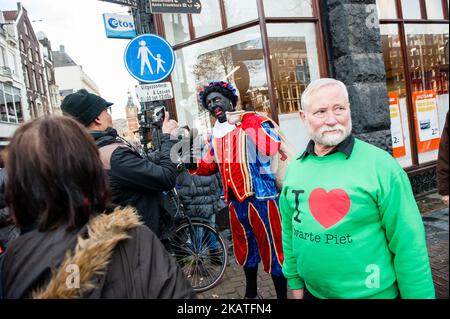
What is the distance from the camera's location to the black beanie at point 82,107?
7.57 feet

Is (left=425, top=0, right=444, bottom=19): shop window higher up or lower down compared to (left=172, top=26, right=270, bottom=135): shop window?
higher up

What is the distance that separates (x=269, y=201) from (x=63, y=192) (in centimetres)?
210

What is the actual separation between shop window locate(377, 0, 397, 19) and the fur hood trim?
Answer: 21.9 feet

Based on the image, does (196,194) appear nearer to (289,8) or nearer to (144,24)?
(144,24)

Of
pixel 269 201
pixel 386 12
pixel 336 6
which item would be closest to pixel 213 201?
pixel 269 201

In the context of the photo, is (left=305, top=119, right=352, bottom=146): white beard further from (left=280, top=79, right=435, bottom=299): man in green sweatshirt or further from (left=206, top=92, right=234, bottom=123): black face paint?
(left=206, top=92, right=234, bottom=123): black face paint

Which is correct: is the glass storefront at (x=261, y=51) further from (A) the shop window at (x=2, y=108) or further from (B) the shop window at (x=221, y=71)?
(A) the shop window at (x=2, y=108)

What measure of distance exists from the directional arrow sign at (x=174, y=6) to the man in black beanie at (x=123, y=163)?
182 cm

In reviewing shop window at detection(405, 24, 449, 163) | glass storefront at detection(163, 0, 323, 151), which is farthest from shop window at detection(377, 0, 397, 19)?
glass storefront at detection(163, 0, 323, 151)

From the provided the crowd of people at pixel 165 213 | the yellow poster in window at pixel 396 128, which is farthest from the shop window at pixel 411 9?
the crowd of people at pixel 165 213

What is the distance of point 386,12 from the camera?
6215 millimetres

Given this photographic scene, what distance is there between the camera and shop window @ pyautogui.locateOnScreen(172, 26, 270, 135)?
5.48 meters

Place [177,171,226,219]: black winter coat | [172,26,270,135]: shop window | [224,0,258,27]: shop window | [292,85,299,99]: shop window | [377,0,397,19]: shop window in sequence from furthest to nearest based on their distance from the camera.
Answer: [377,0,397,19]: shop window
[292,85,299,99]: shop window
[172,26,270,135]: shop window
[224,0,258,27]: shop window
[177,171,226,219]: black winter coat
